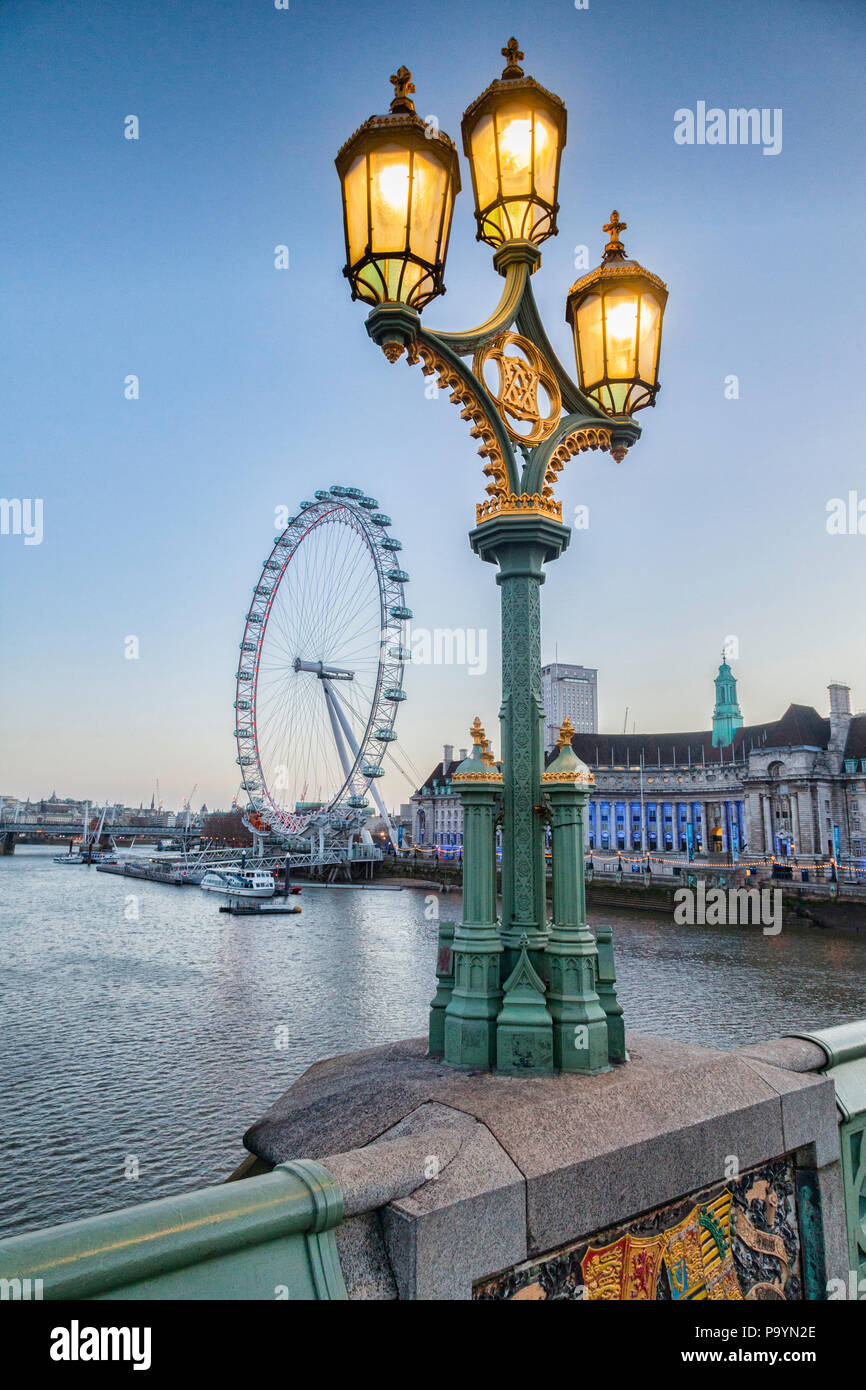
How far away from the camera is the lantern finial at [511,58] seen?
5.35m

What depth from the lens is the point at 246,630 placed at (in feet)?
203

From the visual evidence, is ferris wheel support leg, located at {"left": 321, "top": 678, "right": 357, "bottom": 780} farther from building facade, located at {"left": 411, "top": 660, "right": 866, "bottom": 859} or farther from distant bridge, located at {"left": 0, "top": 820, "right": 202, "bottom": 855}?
distant bridge, located at {"left": 0, "top": 820, "right": 202, "bottom": 855}

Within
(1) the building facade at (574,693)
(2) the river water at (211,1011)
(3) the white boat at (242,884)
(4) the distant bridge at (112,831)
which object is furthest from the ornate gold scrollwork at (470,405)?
(1) the building facade at (574,693)

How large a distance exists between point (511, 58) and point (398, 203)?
185 cm

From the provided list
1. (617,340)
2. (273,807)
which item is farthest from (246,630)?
(617,340)

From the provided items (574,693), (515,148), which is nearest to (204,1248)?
(515,148)

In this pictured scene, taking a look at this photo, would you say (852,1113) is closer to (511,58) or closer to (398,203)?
A: (398,203)

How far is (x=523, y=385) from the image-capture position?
19.4 feet

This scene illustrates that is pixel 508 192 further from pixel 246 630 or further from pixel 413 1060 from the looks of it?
pixel 246 630

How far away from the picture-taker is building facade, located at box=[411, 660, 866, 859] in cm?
7469

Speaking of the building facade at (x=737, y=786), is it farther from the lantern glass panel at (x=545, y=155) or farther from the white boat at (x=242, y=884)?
the lantern glass panel at (x=545, y=155)

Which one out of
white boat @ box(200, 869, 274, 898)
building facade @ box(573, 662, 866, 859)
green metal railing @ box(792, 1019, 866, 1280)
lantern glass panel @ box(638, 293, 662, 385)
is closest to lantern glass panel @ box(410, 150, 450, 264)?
lantern glass panel @ box(638, 293, 662, 385)

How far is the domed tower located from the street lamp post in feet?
340
